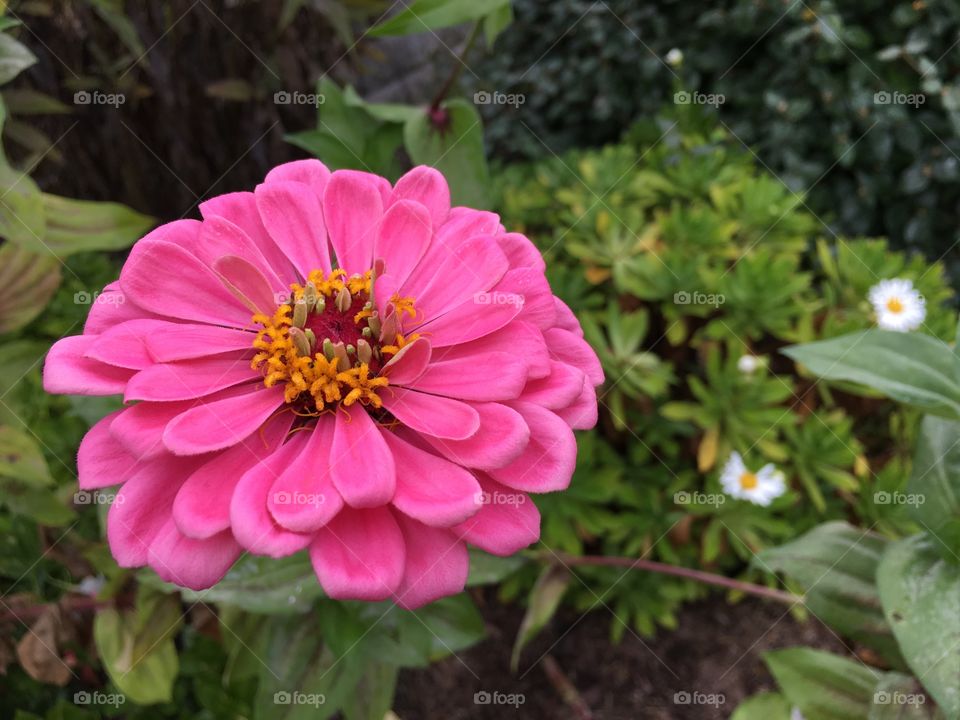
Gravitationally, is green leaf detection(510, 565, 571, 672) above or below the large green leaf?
below

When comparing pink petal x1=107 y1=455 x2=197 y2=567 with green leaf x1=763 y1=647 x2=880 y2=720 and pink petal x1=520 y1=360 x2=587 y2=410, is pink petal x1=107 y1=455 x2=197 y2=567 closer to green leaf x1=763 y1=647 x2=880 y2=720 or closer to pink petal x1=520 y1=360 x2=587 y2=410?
pink petal x1=520 y1=360 x2=587 y2=410

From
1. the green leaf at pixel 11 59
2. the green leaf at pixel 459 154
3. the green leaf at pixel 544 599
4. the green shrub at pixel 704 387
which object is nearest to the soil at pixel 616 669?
the green shrub at pixel 704 387

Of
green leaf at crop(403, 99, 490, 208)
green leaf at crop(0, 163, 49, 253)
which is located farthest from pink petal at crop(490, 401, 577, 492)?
green leaf at crop(0, 163, 49, 253)

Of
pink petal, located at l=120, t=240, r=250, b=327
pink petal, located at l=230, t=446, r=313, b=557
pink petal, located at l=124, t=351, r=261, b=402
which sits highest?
pink petal, located at l=120, t=240, r=250, b=327

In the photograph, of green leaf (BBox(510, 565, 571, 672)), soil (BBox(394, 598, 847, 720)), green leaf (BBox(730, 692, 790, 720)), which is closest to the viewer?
green leaf (BBox(730, 692, 790, 720))

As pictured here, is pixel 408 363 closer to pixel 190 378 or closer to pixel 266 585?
pixel 190 378

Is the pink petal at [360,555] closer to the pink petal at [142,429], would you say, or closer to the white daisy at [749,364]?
the pink petal at [142,429]

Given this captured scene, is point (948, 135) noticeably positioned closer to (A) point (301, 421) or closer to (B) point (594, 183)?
(B) point (594, 183)
